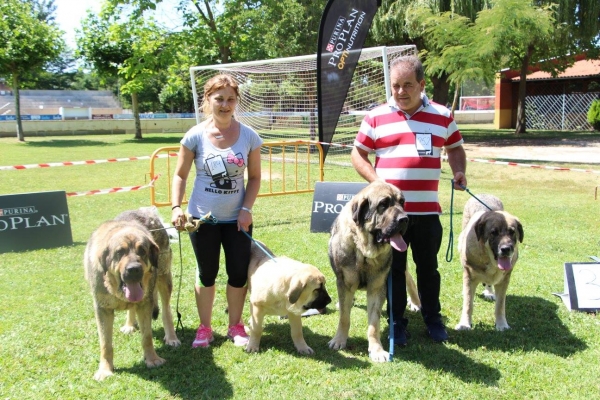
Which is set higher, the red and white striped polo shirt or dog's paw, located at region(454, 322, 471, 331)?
the red and white striped polo shirt

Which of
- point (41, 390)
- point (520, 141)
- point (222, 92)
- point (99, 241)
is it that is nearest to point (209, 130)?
point (222, 92)

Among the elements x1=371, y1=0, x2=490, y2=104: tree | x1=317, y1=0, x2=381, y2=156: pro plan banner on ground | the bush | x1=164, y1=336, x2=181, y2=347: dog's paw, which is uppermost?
x1=371, y1=0, x2=490, y2=104: tree

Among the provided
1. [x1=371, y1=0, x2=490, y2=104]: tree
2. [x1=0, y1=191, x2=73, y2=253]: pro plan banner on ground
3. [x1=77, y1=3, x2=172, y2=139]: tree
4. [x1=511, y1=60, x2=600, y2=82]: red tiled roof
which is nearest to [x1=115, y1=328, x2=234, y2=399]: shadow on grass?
[x1=0, y1=191, x2=73, y2=253]: pro plan banner on ground

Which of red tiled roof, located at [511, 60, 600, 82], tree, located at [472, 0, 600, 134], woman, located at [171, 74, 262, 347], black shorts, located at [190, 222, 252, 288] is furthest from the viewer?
red tiled roof, located at [511, 60, 600, 82]

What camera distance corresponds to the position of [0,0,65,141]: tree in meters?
26.5

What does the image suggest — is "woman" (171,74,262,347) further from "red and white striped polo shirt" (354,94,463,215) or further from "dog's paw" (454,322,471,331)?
"dog's paw" (454,322,471,331)

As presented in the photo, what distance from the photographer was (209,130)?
394cm

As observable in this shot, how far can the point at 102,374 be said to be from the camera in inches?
145

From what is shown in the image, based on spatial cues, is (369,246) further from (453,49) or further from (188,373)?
(453,49)

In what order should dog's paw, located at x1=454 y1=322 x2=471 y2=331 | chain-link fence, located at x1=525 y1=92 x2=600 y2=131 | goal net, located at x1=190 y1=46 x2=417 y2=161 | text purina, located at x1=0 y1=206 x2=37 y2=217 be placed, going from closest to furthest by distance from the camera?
1. dog's paw, located at x1=454 y1=322 x2=471 y2=331
2. text purina, located at x1=0 y1=206 x2=37 y2=217
3. goal net, located at x1=190 y1=46 x2=417 y2=161
4. chain-link fence, located at x1=525 y1=92 x2=600 y2=131

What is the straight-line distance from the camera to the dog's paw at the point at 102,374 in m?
3.66

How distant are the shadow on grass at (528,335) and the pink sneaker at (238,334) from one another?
181cm

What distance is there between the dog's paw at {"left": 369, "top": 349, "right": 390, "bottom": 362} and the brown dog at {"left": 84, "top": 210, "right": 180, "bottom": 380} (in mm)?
1638

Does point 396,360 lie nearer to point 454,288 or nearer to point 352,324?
point 352,324
